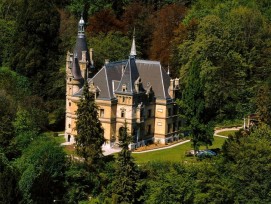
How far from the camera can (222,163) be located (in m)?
48.5

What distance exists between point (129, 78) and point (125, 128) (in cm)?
1254

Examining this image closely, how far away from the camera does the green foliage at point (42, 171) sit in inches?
1902

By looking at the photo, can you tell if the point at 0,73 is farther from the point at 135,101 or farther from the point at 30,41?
the point at 135,101

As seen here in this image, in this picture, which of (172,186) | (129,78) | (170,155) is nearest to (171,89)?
(129,78)

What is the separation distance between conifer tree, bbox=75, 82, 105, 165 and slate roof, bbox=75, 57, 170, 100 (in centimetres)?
876

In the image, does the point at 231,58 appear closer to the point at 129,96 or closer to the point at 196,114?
the point at 129,96

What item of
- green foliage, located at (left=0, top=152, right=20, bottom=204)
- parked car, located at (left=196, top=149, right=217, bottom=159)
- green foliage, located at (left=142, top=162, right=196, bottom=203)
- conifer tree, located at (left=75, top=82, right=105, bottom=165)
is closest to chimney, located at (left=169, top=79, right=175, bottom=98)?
parked car, located at (left=196, top=149, right=217, bottom=159)

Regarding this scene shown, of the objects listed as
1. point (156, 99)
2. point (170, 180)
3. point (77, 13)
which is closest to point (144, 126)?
point (156, 99)

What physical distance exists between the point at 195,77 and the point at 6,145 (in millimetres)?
17020

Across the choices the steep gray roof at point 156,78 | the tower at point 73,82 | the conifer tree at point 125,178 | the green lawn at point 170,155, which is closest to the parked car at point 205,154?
the green lawn at point 170,155

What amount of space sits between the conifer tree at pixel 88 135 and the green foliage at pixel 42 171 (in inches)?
85.1

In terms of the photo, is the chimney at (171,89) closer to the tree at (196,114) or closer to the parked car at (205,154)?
the tree at (196,114)

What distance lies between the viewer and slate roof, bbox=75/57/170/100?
2377 inches

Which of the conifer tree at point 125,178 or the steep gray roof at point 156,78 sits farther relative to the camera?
the steep gray roof at point 156,78
